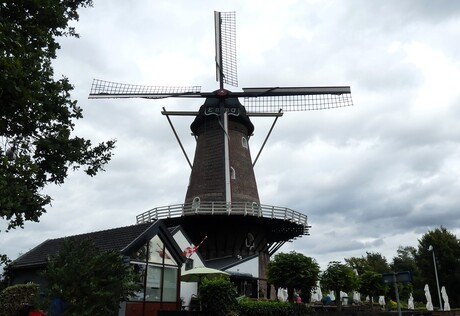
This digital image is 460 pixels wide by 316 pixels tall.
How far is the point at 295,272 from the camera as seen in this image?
1909 centimetres

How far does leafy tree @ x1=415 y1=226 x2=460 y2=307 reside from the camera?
41594 millimetres

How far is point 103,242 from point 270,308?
7103 mm

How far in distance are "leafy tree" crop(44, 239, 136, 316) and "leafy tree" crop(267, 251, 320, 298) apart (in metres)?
10.0

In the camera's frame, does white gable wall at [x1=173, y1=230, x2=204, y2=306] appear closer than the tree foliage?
Yes

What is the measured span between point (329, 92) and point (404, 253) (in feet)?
198

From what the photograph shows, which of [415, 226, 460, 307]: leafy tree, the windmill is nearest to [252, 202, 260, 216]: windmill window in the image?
the windmill

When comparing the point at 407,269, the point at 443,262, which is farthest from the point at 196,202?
the point at 407,269

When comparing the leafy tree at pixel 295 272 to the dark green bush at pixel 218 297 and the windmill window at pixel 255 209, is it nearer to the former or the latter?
the dark green bush at pixel 218 297

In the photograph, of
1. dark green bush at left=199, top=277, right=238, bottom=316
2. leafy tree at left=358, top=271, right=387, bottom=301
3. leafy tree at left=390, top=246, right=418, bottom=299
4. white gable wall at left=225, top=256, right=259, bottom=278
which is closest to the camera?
dark green bush at left=199, top=277, right=238, bottom=316

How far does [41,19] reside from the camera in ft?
32.3

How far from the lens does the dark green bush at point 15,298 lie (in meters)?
14.4

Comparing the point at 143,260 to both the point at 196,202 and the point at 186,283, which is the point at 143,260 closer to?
the point at 186,283

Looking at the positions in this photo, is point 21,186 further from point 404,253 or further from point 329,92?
point 404,253

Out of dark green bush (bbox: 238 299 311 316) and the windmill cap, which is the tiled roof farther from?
the windmill cap
